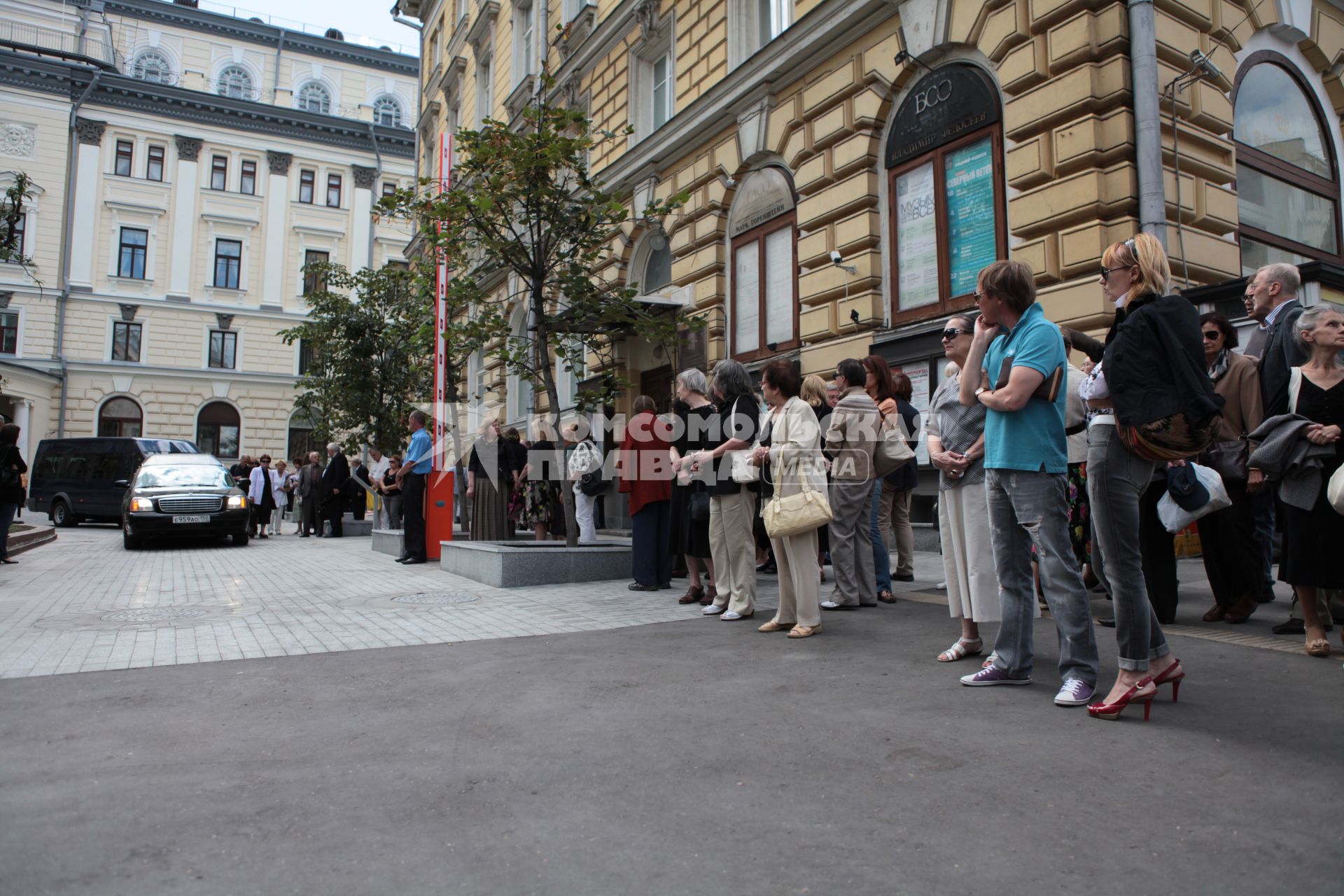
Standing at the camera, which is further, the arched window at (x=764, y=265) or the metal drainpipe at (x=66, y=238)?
the metal drainpipe at (x=66, y=238)

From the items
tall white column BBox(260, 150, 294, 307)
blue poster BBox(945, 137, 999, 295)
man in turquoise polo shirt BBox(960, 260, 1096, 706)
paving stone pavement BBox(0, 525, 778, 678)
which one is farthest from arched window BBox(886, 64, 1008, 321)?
tall white column BBox(260, 150, 294, 307)

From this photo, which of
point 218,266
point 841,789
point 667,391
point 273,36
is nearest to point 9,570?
point 667,391

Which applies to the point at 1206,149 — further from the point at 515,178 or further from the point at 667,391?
the point at 667,391

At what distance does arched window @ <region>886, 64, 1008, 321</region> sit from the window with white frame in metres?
13.5

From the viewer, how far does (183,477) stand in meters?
15.7

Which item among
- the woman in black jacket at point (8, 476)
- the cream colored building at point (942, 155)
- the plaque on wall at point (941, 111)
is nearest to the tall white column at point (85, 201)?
the cream colored building at point (942, 155)

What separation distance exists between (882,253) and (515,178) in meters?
5.25

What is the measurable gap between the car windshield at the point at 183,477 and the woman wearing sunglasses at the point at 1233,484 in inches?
605

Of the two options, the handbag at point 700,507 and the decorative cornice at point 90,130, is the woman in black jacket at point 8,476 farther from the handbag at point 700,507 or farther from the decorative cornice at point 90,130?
the decorative cornice at point 90,130

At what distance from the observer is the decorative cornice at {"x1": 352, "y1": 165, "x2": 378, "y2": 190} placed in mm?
44844

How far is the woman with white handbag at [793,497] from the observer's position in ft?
18.1

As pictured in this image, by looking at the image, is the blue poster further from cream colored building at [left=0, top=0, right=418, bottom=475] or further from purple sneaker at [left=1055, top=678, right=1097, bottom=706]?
cream colored building at [left=0, top=0, right=418, bottom=475]

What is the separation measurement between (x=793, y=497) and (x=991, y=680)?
1.76 m

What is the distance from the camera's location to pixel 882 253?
11930mm
